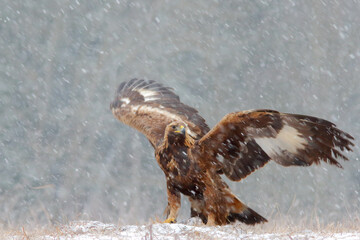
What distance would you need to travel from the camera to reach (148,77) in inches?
818

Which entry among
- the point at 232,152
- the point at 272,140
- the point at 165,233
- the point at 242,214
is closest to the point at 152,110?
the point at 232,152

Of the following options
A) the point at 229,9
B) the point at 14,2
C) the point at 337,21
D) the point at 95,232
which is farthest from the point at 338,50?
the point at 95,232

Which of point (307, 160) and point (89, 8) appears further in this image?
point (89, 8)

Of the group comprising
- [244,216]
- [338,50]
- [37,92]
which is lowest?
[37,92]

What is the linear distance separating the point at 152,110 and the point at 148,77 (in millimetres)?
12764

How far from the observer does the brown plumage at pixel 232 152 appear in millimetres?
5957

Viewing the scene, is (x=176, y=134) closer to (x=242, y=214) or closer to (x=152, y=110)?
(x=242, y=214)

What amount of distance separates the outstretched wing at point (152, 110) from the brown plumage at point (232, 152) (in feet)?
1.24

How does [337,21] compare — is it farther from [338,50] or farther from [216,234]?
[216,234]

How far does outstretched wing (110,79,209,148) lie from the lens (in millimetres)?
7496

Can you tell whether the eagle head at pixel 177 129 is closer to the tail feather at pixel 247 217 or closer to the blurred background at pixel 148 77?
the tail feather at pixel 247 217

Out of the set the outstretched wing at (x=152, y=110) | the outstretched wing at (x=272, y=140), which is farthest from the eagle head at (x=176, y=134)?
the outstretched wing at (x=152, y=110)

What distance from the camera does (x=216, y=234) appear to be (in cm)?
546

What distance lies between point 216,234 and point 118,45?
57.2ft
